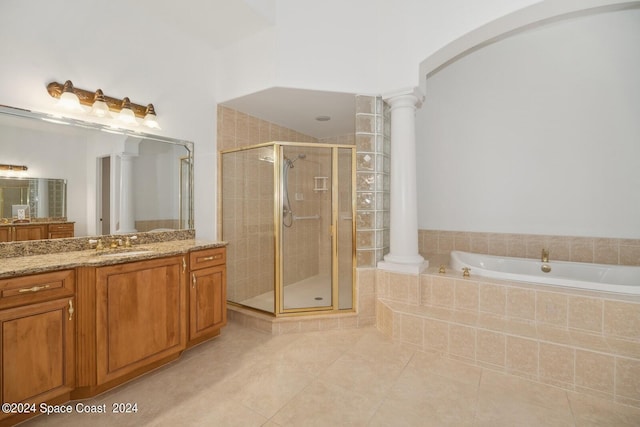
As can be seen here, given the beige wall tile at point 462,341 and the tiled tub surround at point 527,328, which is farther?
the beige wall tile at point 462,341

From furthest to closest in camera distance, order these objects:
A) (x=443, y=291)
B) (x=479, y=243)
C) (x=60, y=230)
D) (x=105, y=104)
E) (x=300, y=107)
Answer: (x=479, y=243), (x=300, y=107), (x=443, y=291), (x=105, y=104), (x=60, y=230)

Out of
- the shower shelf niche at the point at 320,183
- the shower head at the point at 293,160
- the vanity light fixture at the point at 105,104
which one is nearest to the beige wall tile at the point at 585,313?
the shower shelf niche at the point at 320,183

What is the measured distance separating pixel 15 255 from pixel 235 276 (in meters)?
1.70

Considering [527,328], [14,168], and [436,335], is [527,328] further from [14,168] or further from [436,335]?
[14,168]

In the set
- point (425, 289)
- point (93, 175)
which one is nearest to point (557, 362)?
point (425, 289)

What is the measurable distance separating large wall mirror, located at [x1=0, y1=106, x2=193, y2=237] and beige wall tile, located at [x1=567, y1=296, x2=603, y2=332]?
3.26 m

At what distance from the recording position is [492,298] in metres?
2.29

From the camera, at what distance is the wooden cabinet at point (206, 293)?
2.23 meters

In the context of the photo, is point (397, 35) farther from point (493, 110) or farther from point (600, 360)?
point (600, 360)

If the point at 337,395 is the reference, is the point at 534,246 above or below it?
above

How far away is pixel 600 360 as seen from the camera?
1725mm

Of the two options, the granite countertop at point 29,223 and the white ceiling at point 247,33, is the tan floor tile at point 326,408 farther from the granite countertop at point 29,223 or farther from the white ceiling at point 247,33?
the white ceiling at point 247,33

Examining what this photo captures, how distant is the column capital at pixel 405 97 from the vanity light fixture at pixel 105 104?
2115 millimetres

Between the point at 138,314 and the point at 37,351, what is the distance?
472 millimetres
